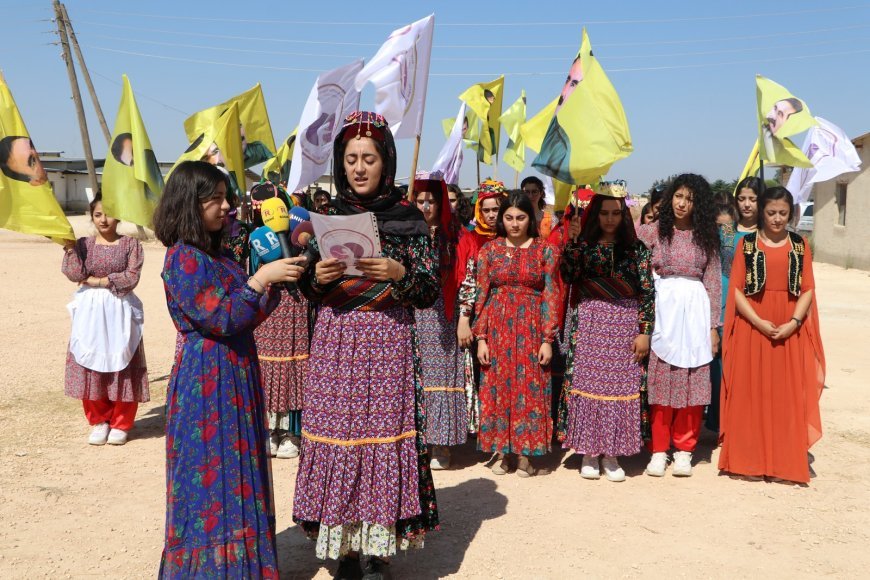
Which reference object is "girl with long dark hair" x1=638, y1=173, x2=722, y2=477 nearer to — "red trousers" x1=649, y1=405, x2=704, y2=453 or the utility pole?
"red trousers" x1=649, y1=405, x2=704, y2=453

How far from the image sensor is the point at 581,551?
4102 mm

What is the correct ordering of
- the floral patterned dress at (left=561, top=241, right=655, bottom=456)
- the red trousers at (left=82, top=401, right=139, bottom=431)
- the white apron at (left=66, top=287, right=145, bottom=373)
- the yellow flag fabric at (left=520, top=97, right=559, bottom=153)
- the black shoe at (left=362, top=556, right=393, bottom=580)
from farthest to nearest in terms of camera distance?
1. the yellow flag fabric at (left=520, top=97, right=559, bottom=153)
2. the red trousers at (left=82, top=401, right=139, bottom=431)
3. the white apron at (left=66, top=287, right=145, bottom=373)
4. the floral patterned dress at (left=561, top=241, right=655, bottom=456)
5. the black shoe at (left=362, top=556, right=393, bottom=580)

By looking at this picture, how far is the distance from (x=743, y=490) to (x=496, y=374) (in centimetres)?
175

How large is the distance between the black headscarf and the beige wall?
1853 centimetres

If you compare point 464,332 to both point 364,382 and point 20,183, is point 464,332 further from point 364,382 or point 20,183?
point 20,183

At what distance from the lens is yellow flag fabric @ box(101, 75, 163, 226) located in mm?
5270

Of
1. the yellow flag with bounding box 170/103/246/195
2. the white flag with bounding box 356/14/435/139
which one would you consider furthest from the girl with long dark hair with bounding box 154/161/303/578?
the yellow flag with bounding box 170/103/246/195

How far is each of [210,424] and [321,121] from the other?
215cm

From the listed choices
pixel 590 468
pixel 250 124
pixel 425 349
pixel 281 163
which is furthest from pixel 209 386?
pixel 281 163

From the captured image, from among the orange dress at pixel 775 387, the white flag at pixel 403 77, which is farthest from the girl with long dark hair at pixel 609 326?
the white flag at pixel 403 77

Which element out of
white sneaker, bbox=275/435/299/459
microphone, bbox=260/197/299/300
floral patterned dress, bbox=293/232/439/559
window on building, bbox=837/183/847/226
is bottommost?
white sneaker, bbox=275/435/299/459

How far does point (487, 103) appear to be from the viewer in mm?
8984

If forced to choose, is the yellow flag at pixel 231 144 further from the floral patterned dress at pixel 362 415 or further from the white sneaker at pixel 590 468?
the white sneaker at pixel 590 468

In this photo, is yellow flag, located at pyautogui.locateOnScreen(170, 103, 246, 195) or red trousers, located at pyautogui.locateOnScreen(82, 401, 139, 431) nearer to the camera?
yellow flag, located at pyautogui.locateOnScreen(170, 103, 246, 195)
